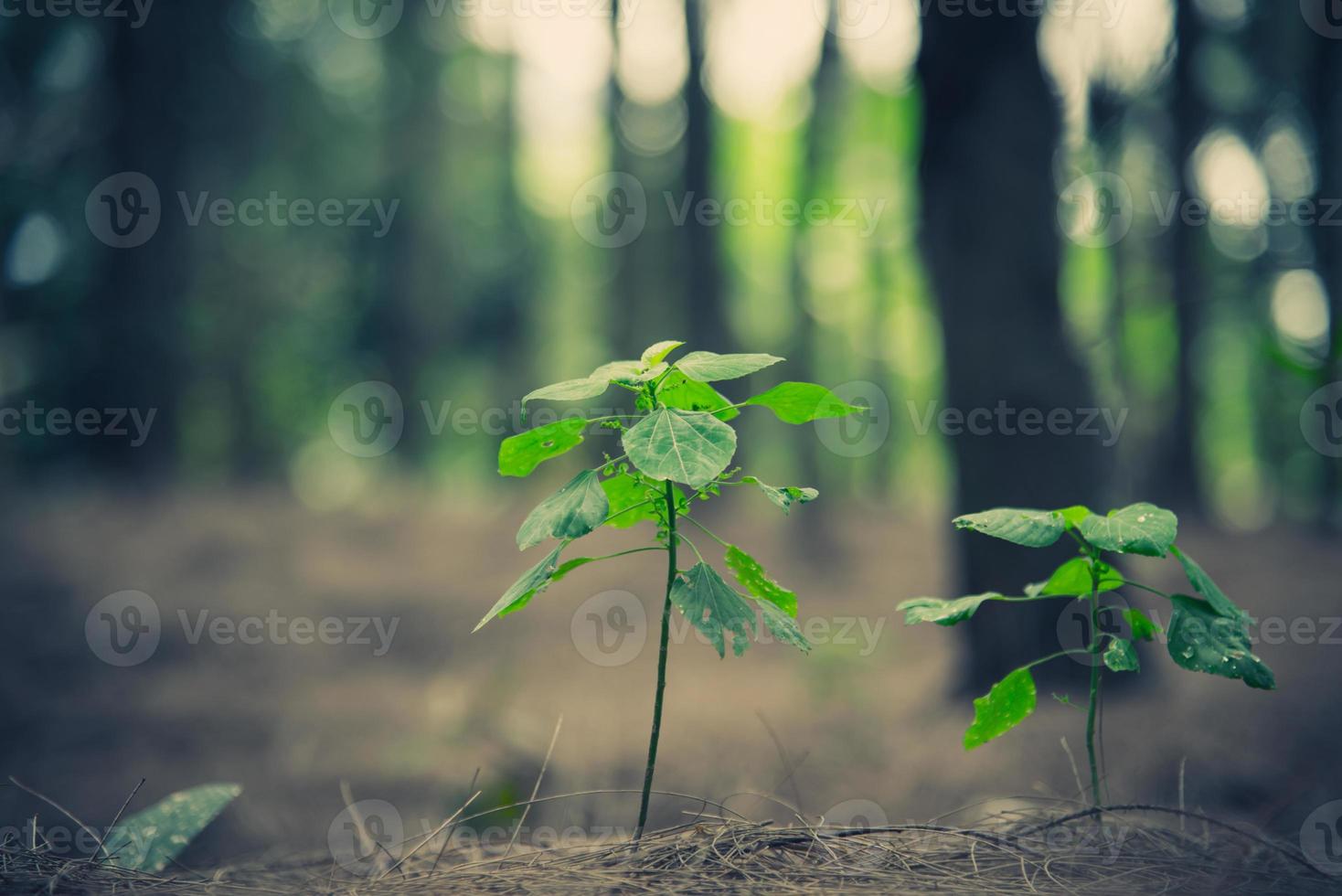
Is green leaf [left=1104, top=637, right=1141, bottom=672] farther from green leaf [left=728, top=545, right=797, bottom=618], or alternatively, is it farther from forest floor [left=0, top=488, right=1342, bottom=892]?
green leaf [left=728, top=545, right=797, bottom=618]

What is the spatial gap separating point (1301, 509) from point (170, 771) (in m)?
18.6

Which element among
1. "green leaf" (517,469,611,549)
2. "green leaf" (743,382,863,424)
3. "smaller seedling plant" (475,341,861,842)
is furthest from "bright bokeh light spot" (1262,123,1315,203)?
"green leaf" (517,469,611,549)

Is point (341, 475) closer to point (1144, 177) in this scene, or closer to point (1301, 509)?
point (1144, 177)

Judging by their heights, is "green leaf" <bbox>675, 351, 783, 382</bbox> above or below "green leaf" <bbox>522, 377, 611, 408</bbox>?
above

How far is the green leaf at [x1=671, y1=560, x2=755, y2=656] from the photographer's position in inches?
66.1

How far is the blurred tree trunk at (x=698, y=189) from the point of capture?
10164 millimetres

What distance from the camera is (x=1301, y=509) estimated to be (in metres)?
15.3

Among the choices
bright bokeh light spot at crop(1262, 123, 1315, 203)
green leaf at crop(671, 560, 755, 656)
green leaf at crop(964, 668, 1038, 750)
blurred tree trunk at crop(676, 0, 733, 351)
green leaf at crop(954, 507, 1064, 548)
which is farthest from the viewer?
bright bokeh light spot at crop(1262, 123, 1315, 203)

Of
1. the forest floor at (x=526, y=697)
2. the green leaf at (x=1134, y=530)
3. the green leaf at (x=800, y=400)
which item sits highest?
the green leaf at (x=800, y=400)

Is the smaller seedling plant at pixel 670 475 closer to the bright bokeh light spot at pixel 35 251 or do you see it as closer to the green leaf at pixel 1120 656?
the green leaf at pixel 1120 656

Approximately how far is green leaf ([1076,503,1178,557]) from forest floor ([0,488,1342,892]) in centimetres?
73

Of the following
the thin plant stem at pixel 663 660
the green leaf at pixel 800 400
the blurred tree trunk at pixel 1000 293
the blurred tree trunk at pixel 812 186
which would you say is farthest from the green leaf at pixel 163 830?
the blurred tree trunk at pixel 812 186

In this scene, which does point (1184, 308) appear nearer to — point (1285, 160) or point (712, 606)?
point (1285, 160)

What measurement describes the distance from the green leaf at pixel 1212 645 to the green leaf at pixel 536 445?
1386 mm
